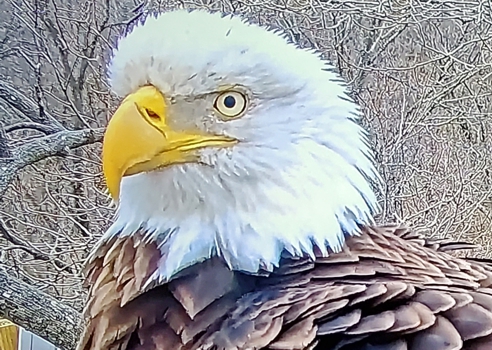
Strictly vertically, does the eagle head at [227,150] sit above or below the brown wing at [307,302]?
above

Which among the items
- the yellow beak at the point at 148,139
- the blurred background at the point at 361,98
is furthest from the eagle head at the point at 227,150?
the blurred background at the point at 361,98

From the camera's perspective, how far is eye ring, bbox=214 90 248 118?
2.30ft

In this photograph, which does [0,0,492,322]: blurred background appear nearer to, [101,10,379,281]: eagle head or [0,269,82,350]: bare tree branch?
[0,269,82,350]: bare tree branch

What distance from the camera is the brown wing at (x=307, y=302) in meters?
0.63

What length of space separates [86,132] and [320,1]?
Answer: 1.22ft

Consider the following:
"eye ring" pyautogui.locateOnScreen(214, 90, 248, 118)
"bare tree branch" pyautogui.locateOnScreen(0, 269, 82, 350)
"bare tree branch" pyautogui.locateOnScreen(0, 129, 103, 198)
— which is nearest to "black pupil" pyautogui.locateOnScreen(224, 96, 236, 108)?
"eye ring" pyautogui.locateOnScreen(214, 90, 248, 118)

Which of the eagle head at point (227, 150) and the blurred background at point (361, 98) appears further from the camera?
the blurred background at point (361, 98)

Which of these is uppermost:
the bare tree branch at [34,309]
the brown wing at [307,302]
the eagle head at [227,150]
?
the eagle head at [227,150]

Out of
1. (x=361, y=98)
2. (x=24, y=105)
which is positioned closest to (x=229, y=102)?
→ (x=361, y=98)

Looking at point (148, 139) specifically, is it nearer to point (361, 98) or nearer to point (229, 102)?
→ point (229, 102)

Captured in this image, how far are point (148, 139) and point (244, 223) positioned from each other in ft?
0.48

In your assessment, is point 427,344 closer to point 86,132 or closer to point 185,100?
point 185,100

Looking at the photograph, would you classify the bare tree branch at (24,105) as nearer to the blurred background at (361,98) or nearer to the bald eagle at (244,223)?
the blurred background at (361,98)

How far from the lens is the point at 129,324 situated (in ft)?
2.35
